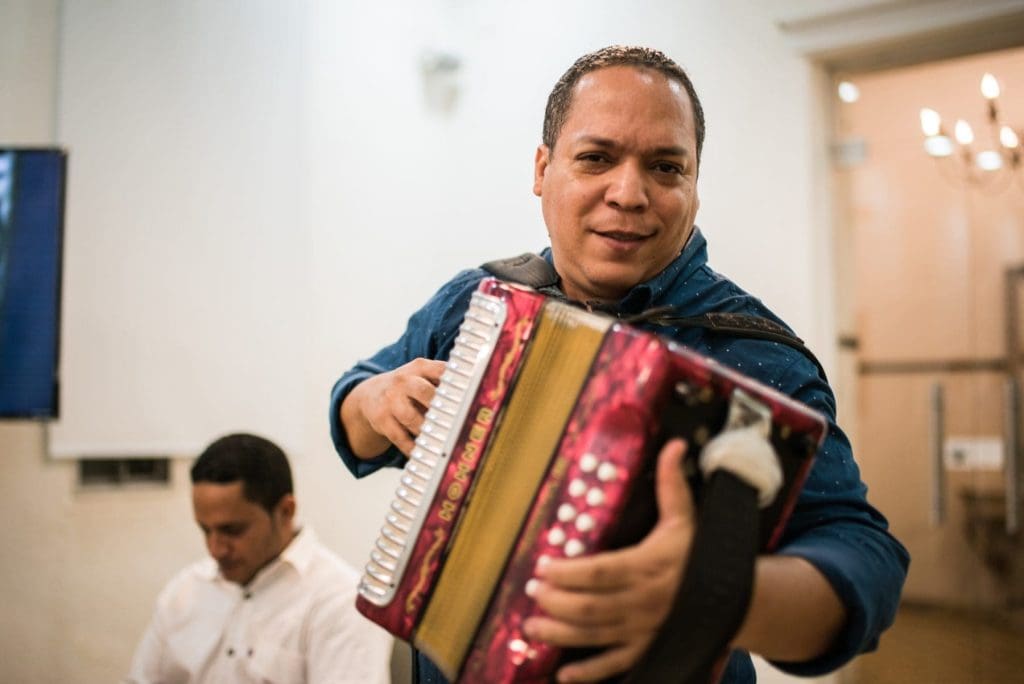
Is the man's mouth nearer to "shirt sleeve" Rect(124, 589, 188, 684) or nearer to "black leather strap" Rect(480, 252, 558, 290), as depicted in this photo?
"black leather strap" Rect(480, 252, 558, 290)

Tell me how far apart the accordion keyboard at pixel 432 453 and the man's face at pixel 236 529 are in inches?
65.7

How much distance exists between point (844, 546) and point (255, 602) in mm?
2061

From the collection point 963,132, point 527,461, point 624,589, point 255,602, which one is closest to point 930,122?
point 963,132

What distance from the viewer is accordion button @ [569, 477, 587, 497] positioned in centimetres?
89

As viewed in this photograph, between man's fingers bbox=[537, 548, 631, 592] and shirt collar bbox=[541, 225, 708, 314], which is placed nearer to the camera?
man's fingers bbox=[537, 548, 631, 592]

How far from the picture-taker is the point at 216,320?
11.3 feet

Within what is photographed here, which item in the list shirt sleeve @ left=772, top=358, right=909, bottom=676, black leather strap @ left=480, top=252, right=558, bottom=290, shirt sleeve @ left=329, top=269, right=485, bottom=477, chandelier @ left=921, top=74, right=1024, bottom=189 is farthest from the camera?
chandelier @ left=921, top=74, right=1024, bottom=189

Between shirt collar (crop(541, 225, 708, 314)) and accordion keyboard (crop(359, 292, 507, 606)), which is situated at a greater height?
shirt collar (crop(541, 225, 708, 314))

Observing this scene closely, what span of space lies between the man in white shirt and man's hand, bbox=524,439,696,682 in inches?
68.6

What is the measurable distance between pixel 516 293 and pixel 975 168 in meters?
3.19

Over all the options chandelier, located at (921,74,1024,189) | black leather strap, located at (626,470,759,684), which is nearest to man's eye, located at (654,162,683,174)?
black leather strap, located at (626,470,759,684)

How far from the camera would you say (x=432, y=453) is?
1.04 metres

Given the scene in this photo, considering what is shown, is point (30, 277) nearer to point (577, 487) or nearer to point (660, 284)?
point (660, 284)

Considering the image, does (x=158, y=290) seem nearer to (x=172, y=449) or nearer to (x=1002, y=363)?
(x=172, y=449)
